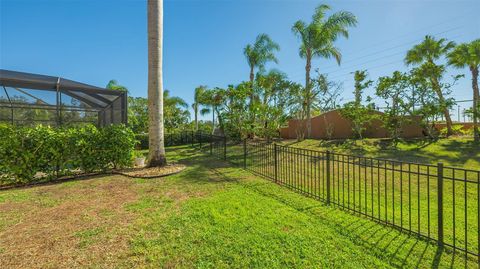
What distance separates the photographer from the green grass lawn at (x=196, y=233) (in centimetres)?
263

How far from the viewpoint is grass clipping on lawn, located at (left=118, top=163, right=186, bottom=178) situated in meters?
Result: 6.87

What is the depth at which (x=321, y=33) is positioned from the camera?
15.2 meters

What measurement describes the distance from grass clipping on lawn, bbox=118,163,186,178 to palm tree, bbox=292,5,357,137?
1110 centimetres

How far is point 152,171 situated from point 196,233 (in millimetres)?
4592

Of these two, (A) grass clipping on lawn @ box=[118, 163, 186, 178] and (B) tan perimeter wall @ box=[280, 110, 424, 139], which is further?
(B) tan perimeter wall @ box=[280, 110, 424, 139]

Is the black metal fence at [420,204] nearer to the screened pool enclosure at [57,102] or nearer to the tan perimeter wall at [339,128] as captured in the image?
the screened pool enclosure at [57,102]

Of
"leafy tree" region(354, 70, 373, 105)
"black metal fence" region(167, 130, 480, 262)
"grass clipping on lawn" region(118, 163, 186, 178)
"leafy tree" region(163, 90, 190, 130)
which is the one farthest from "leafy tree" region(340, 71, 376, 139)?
"leafy tree" region(163, 90, 190, 130)

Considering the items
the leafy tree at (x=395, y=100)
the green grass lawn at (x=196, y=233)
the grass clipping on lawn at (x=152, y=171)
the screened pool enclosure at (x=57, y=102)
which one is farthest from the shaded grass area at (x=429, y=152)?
the screened pool enclosure at (x=57, y=102)

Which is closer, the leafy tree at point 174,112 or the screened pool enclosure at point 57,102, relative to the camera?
the screened pool enclosure at point 57,102

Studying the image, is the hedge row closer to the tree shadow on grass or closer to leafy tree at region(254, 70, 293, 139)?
the tree shadow on grass

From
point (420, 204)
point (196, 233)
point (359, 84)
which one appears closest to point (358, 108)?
point (359, 84)

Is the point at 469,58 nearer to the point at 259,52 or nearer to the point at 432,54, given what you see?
the point at 432,54

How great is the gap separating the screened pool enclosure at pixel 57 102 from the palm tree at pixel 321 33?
39.2 feet

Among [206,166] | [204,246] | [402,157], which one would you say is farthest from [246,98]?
[204,246]
